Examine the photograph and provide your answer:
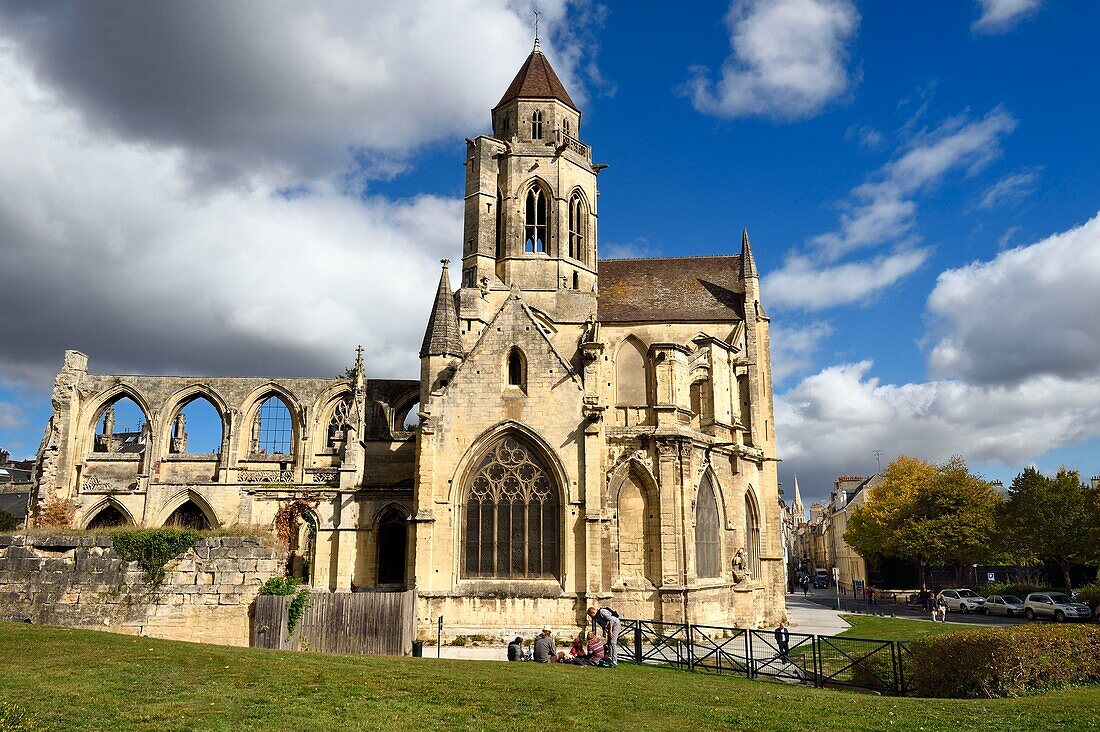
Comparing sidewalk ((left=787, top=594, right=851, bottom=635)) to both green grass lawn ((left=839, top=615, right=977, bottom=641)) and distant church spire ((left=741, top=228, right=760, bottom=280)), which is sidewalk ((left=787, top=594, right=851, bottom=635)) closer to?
green grass lawn ((left=839, top=615, right=977, bottom=641))

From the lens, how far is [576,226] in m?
34.4

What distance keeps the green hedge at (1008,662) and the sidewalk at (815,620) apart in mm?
12502

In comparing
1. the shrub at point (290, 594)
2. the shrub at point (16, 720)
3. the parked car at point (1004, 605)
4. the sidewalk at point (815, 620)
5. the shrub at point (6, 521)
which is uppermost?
the shrub at point (6, 521)

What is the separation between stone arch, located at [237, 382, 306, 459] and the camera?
35.6m

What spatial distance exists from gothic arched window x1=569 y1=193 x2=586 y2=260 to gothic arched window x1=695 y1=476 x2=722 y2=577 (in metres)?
12.2

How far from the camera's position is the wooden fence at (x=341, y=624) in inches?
722

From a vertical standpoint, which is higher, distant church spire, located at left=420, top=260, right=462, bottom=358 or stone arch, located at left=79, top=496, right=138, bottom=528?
distant church spire, located at left=420, top=260, right=462, bottom=358

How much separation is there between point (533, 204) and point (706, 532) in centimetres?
1561

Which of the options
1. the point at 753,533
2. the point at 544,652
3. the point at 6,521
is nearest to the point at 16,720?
the point at 544,652

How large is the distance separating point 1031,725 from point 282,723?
912cm

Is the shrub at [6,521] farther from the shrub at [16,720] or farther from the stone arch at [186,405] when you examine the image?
the shrub at [16,720]

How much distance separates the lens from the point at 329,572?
89.9ft

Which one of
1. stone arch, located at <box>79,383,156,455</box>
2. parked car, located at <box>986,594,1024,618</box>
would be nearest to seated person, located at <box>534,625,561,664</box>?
stone arch, located at <box>79,383,156,455</box>

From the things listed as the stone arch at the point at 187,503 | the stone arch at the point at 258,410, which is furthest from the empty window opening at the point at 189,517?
the stone arch at the point at 258,410
